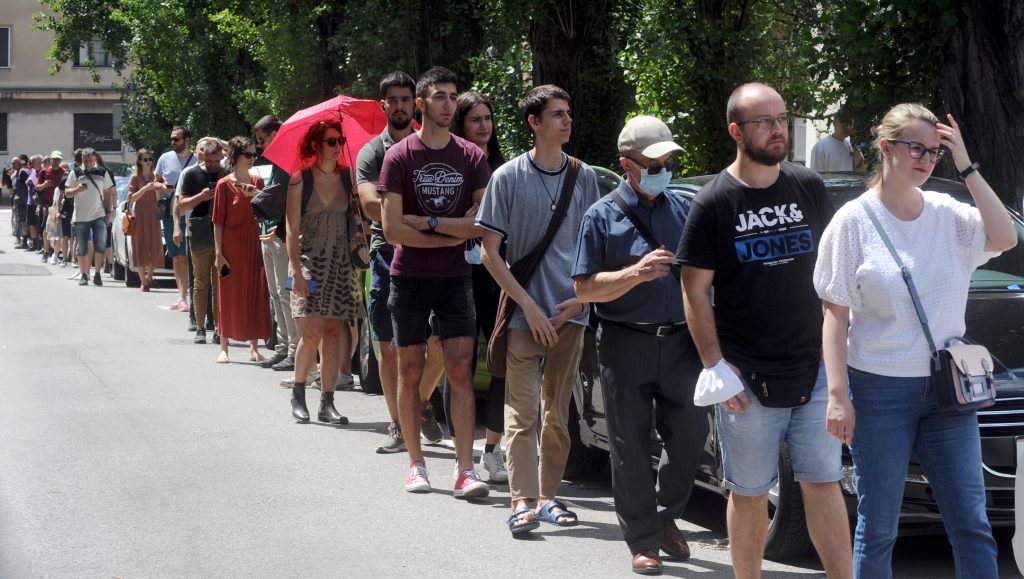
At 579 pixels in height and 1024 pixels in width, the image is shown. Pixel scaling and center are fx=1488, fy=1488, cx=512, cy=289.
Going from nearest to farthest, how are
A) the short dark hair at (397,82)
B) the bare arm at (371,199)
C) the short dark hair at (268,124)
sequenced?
the bare arm at (371,199), the short dark hair at (397,82), the short dark hair at (268,124)

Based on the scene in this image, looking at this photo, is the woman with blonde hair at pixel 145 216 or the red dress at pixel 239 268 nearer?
the red dress at pixel 239 268

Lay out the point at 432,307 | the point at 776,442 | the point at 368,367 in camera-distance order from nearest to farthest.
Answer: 1. the point at 776,442
2. the point at 432,307
3. the point at 368,367

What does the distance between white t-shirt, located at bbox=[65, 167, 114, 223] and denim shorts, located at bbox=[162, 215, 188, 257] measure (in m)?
3.94

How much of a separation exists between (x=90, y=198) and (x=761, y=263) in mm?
19080

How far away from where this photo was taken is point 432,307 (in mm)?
7820

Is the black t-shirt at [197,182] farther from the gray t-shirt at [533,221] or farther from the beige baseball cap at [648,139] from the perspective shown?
the beige baseball cap at [648,139]

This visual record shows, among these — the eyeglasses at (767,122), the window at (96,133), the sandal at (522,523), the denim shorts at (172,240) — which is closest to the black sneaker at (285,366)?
the denim shorts at (172,240)

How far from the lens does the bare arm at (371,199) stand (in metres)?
8.34

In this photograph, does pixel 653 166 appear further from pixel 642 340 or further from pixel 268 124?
pixel 268 124

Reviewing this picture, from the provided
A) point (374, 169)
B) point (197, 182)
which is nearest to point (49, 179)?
point (197, 182)

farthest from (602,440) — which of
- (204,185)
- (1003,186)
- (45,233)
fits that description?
(45,233)

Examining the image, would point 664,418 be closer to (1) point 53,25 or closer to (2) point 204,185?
(2) point 204,185

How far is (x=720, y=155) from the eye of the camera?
12.8 metres

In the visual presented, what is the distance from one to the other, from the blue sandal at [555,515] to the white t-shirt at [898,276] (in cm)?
256
